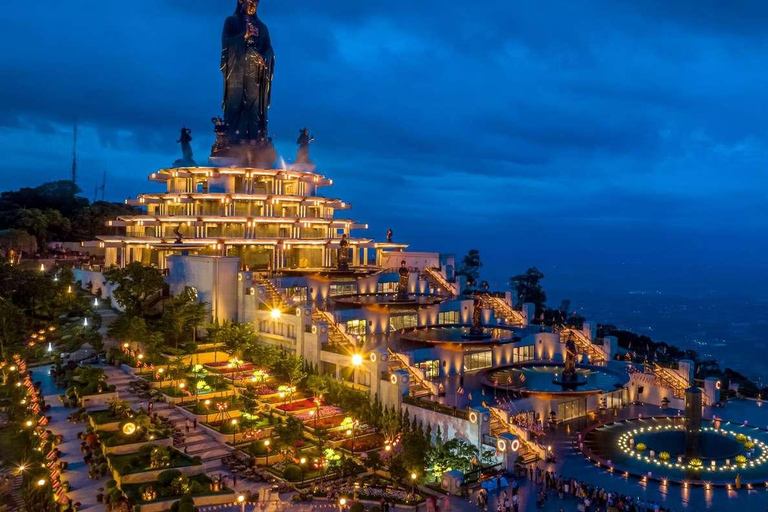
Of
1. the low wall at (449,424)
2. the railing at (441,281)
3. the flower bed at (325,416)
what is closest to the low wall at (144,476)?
the flower bed at (325,416)

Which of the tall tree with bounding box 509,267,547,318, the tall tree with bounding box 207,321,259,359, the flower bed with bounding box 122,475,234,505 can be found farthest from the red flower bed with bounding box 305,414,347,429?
the tall tree with bounding box 509,267,547,318

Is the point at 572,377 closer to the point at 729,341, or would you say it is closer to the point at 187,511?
the point at 187,511

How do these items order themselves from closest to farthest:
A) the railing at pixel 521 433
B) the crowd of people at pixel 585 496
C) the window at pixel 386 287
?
the crowd of people at pixel 585 496 → the railing at pixel 521 433 → the window at pixel 386 287

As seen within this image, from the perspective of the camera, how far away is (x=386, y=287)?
56.8 m

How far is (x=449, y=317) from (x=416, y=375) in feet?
51.7

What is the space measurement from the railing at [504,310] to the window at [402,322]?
23.9ft

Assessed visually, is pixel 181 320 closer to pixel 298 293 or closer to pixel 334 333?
pixel 298 293

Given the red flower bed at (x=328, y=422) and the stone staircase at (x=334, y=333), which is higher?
the stone staircase at (x=334, y=333)

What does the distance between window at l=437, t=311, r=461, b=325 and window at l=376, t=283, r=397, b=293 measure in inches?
279

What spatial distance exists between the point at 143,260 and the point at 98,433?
91.0ft

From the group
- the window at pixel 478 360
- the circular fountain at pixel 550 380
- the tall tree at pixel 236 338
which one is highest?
the tall tree at pixel 236 338

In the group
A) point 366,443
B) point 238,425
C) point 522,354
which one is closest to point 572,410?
point 522,354

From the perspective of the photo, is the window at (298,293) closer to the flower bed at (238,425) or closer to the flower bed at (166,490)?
the flower bed at (238,425)

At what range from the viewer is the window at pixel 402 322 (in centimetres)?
4731
